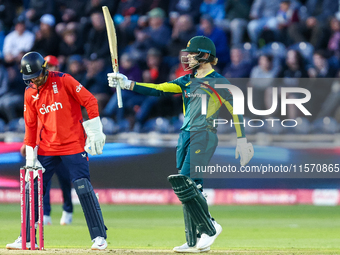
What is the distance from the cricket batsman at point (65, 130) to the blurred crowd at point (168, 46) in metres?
4.54

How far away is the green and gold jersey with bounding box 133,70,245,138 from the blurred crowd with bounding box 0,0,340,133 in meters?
4.13

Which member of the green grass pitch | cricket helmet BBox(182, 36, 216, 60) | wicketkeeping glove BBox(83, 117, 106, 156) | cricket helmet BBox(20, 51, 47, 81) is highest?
cricket helmet BBox(182, 36, 216, 60)

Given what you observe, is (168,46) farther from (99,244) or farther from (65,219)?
(99,244)

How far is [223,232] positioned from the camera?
7.96 metres

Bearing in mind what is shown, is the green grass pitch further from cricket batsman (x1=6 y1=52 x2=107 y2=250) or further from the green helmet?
the green helmet

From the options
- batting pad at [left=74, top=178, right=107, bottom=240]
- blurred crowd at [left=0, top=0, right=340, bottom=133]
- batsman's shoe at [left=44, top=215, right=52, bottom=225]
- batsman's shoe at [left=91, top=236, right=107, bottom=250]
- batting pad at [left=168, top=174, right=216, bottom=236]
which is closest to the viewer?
batting pad at [left=168, top=174, right=216, bottom=236]

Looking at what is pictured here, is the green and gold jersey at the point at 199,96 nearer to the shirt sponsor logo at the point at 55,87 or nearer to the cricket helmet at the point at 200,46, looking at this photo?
the cricket helmet at the point at 200,46

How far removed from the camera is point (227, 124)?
996cm

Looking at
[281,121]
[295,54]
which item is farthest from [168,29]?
[281,121]

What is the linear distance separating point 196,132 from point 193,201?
2.16ft

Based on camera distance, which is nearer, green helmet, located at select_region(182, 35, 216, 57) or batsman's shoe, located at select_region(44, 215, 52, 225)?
green helmet, located at select_region(182, 35, 216, 57)

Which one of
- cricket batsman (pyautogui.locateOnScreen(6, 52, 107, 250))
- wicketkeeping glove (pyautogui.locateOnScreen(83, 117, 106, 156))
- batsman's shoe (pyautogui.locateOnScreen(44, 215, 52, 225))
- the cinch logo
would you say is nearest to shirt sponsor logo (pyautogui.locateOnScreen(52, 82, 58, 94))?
cricket batsman (pyautogui.locateOnScreen(6, 52, 107, 250))

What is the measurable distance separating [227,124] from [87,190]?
452 cm

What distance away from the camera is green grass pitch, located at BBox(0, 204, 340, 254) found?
6379 millimetres
